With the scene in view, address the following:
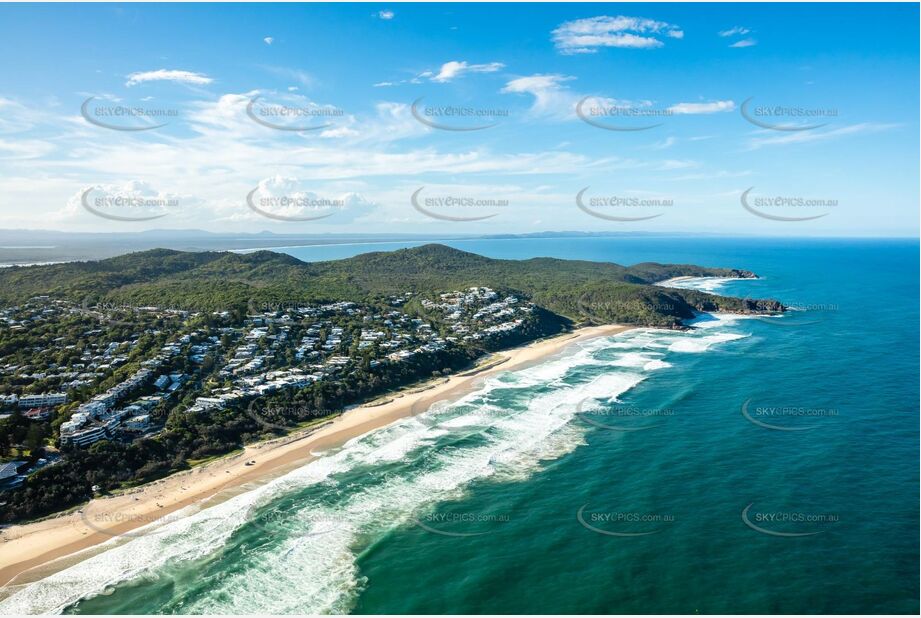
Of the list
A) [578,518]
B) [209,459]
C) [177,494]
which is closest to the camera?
[578,518]

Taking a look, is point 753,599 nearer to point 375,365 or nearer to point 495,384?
point 495,384

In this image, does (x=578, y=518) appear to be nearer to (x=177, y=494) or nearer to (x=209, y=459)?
(x=177, y=494)

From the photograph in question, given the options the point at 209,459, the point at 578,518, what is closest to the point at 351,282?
the point at 209,459

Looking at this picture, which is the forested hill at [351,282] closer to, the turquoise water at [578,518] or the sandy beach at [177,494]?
the sandy beach at [177,494]

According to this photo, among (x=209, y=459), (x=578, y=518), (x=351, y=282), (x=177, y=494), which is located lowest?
(x=578, y=518)

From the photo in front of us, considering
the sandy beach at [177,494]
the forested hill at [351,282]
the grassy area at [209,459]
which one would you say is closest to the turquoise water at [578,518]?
the sandy beach at [177,494]

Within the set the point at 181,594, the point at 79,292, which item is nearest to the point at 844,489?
the point at 181,594
